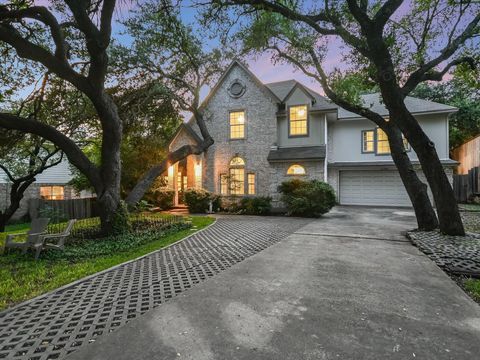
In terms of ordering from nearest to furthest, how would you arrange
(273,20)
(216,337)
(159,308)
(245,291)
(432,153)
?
1. (216,337)
2. (159,308)
3. (245,291)
4. (432,153)
5. (273,20)

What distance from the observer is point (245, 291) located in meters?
4.34

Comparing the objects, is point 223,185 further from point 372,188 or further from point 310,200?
point 372,188

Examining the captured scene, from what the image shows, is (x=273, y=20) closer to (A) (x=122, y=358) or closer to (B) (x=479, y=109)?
(A) (x=122, y=358)

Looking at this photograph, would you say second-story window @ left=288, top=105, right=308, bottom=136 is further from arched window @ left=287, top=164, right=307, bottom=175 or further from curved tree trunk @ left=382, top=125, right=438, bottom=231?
curved tree trunk @ left=382, top=125, right=438, bottom=231

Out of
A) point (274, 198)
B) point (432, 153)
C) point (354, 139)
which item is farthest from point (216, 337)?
point (354, 139)

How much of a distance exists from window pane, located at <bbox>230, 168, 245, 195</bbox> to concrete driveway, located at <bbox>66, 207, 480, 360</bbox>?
38.8 feet

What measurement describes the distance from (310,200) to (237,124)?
24.6 feet

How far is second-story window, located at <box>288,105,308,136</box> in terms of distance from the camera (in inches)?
668

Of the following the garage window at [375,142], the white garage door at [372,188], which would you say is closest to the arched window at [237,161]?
the white garage door at [372,188]

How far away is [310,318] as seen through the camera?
11.3ft

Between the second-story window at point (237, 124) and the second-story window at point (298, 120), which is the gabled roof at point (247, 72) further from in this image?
the second-story window at point (237, 124)

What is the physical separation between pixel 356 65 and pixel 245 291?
10053 millimetres

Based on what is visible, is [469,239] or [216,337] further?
[469,239]

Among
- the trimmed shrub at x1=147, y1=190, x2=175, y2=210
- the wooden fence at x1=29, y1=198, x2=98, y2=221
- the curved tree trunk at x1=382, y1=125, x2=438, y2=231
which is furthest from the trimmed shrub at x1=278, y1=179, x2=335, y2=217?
the wooden fence at x1=29, y1=198, x2=98, y2=221
